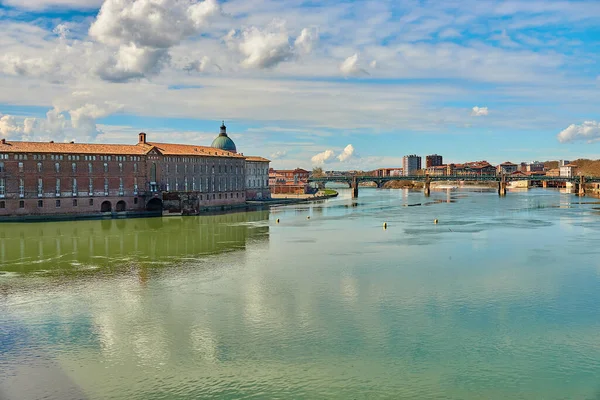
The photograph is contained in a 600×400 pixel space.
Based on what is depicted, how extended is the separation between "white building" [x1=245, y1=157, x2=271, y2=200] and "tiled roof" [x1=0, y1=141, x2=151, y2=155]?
38.8 m

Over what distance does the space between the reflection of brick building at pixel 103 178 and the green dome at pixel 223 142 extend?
2876 cm

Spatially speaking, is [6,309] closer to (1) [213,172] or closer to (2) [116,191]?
(2) [116,191]

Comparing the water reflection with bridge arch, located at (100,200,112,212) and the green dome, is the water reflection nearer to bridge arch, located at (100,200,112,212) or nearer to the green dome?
bridge arch, located at (100,200,112,212)

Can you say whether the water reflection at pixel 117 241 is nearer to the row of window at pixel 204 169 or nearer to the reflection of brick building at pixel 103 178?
the reflection of brick building at pixel 103 178

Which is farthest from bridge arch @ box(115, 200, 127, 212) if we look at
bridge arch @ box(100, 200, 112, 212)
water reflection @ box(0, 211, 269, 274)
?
water reflection @ box(0, 211, 269, 274)

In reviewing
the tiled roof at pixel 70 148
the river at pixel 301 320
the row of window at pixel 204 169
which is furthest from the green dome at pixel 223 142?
the river at pixel 301 320

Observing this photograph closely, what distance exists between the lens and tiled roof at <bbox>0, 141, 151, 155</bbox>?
7694 cm

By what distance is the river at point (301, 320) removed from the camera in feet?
67.2

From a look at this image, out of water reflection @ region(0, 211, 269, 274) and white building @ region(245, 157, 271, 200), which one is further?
white building @ region(245, 157, 271, 200)

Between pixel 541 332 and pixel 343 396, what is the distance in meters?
11.9

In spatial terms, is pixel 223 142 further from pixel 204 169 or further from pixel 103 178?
pixel 103 178

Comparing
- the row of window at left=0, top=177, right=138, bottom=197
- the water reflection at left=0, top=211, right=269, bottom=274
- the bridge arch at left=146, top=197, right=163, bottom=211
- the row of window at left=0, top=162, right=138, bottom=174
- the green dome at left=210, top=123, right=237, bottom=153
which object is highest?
the green dome at left=210, top=123, right=237, bottom=153

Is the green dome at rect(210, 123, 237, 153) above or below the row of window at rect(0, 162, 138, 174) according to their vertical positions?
above

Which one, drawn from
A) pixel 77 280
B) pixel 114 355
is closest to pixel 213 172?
pixel 77 280
